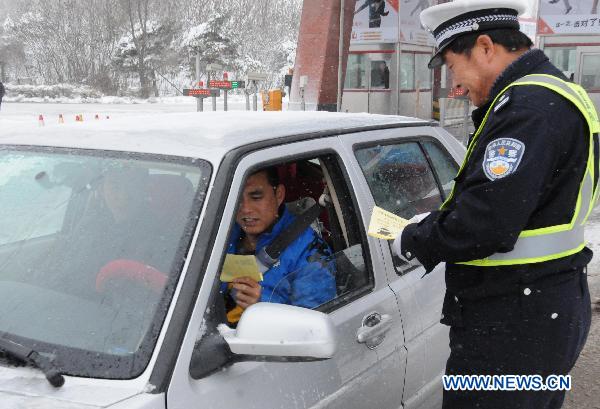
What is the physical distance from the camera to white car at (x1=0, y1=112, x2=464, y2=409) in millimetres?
1543

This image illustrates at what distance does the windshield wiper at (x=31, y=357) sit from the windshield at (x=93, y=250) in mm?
26

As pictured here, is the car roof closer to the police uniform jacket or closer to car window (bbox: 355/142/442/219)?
car window (bbox: 355/142/442/219)

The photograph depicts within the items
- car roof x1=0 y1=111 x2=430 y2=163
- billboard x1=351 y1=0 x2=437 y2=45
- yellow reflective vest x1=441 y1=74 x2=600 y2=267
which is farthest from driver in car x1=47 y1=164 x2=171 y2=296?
billboard x1=351 y1=0 x2=437 y2=45

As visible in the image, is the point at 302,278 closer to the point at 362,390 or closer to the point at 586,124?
A: the point at 362,390

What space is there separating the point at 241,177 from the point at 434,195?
1395 millimetres

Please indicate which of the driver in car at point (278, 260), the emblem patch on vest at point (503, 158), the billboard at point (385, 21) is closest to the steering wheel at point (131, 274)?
the driver in car at point (278, 260)

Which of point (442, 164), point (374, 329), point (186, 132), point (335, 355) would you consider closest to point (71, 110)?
point (442, 164)

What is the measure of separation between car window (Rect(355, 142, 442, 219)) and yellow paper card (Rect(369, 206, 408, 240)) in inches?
10.2

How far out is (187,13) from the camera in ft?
190

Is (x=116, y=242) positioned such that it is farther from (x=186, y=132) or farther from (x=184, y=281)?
(x=186, y=132)

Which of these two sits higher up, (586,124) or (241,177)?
(586,124)

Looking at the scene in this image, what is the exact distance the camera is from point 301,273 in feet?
7.43

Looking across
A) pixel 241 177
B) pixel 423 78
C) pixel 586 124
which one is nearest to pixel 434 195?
pixel 586 124

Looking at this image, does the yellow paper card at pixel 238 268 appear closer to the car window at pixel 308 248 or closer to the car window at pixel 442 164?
the car window at pixel 308 248
